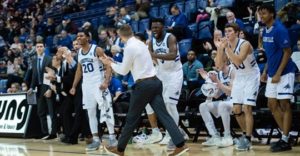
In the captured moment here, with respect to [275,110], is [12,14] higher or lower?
higher

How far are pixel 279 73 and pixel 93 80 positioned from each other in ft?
9.31

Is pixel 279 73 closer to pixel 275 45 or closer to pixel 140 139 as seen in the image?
pixel 275 45

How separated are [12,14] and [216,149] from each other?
17849 millimetres

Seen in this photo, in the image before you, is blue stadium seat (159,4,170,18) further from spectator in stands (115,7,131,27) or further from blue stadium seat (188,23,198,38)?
blue stadium seat (188,23,198,38)

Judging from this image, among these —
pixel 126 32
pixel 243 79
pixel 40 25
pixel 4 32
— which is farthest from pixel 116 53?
pixel 4 32

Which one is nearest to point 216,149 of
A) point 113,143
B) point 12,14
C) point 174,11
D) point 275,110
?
point 275,110

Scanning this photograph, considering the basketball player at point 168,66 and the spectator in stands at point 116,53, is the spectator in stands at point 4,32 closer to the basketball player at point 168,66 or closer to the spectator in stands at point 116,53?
the spectator in stands at point 116,53

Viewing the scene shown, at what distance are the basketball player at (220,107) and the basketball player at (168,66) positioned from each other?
1.36 ft

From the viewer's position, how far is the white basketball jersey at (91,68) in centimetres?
757

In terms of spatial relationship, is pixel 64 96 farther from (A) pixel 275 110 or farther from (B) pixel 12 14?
(B) pixel 12 14

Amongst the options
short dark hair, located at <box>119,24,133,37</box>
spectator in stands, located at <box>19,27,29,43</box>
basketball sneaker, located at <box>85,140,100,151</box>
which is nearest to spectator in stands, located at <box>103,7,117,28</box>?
spectator in stands, located at <box>19,27,29,43</box>

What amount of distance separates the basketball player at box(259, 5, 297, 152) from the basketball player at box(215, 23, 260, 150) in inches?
9.7

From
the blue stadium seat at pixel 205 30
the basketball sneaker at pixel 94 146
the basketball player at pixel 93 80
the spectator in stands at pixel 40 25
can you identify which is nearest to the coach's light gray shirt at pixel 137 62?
the basketball player at pixel 93 80

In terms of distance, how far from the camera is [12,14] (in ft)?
74.4
